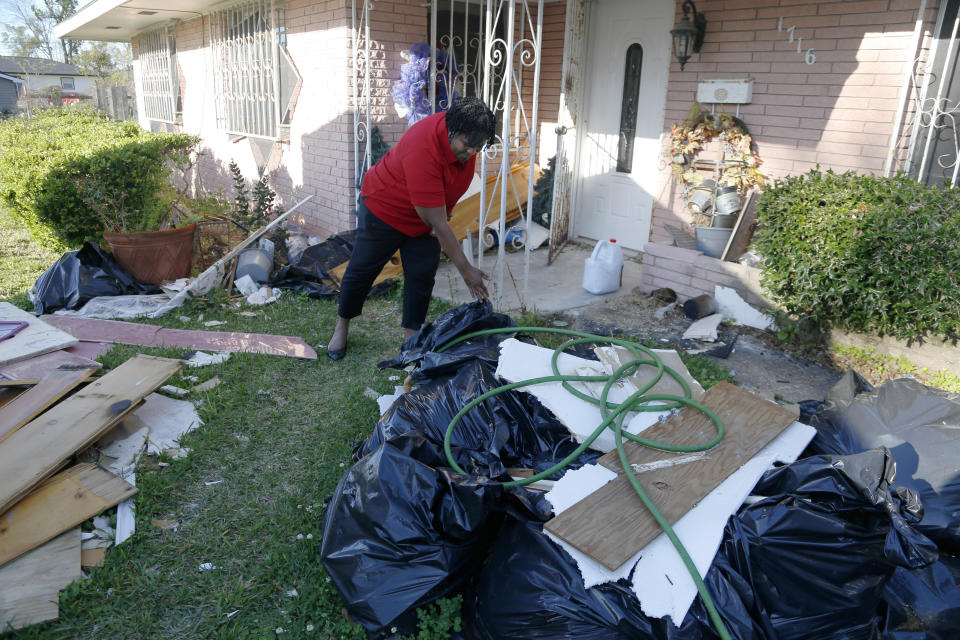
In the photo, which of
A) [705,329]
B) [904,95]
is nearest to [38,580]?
[705,329]

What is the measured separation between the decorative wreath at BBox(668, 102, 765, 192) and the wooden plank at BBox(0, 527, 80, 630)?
208 inches

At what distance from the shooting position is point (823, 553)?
70.8 inches

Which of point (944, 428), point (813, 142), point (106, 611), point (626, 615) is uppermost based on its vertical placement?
point (813, 142)

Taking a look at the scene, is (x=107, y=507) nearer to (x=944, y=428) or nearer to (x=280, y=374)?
(x=280, y=374)

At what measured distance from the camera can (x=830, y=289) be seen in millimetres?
4039

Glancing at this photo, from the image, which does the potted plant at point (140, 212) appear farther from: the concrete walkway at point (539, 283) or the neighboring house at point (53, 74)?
the neighboring house at point (53, 74)

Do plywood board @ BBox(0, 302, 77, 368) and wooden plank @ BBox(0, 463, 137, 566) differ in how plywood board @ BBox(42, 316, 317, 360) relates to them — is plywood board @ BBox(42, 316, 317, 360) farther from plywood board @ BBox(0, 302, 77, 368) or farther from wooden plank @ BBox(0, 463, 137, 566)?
wooden plank @ BBox(0, 463, 137, 566)

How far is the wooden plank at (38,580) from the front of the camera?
82.9 inches

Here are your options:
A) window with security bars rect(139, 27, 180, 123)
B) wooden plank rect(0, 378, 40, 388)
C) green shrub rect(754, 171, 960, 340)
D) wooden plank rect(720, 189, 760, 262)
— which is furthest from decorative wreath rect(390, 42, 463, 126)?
window with security bars rect(139, 27, 180, 123)

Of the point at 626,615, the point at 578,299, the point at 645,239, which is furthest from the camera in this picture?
the point at 645,239

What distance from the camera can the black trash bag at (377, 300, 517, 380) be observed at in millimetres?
A: 2943

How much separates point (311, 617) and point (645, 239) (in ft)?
17.8

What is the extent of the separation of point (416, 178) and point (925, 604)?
2709 millimetres

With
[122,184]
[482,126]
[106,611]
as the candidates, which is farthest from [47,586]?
[122,184]
